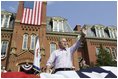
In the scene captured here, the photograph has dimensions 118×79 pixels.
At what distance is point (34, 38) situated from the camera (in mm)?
23062

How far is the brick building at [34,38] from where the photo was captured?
69.6 ft

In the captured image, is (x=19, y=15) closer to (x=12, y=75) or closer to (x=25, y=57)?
(x=25, y=57)

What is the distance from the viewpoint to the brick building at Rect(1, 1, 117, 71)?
21203 mm

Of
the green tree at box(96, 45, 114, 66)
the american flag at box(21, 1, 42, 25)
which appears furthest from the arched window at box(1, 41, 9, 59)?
the green tree at box(96, 45, 114, 66)

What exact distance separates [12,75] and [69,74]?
1.10m

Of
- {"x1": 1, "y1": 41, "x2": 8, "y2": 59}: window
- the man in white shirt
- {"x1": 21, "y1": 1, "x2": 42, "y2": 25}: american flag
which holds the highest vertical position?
{"x1": 21, "y1": 1, "x2": 42, "y2": 25}: american flag

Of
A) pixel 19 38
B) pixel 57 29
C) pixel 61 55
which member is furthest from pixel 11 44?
pixel 61 55

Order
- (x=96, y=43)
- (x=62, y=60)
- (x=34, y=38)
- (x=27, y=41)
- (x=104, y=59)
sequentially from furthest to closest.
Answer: (x=96, y=43), (x=34, y=38), (x=104, y=59), (x=27, y=41), (x=62, y=60)

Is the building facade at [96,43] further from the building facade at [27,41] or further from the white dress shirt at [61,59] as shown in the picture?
the white dress shirt at [61,59]

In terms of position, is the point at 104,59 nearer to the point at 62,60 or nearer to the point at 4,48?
the point at 4,48

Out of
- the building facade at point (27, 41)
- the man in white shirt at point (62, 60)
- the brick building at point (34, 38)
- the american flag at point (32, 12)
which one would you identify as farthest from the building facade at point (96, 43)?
the man in white shirt at point (62, 60)

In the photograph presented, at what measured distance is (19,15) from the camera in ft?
78.9

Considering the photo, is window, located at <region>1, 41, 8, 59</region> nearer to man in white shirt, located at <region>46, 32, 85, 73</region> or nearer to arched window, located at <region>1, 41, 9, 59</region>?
arched window, located at <region>1, 41, 9, 59</region>

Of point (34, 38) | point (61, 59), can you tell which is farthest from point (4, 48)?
point (61, 59)
